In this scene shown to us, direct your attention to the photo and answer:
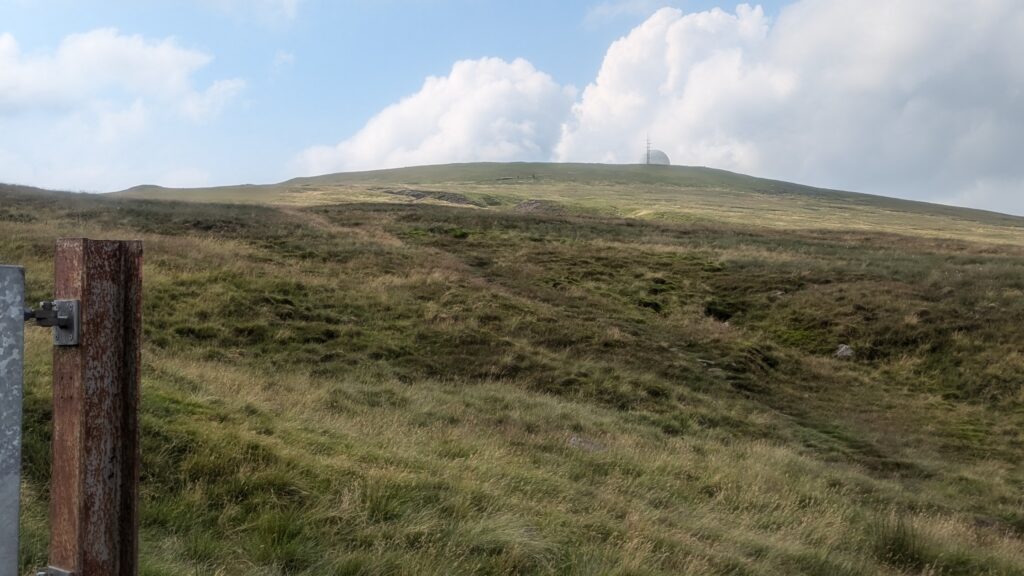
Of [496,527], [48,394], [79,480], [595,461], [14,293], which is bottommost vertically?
[595,461]

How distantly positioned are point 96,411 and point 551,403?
1239cm

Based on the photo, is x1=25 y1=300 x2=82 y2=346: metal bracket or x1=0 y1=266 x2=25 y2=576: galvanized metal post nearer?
x1=0 y1=266 x2=25 y2=576: galvanized metal post

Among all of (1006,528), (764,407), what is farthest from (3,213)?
(1006,528)

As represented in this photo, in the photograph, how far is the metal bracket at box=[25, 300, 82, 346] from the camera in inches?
116

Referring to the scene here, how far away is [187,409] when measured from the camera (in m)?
8.41

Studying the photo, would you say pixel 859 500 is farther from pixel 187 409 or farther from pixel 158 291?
pixel 158 291

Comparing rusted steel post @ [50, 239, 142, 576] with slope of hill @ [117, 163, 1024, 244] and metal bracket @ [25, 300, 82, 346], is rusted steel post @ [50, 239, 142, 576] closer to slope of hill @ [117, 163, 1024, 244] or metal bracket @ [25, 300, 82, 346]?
metal bracket @ [25, 300, 82, 346]

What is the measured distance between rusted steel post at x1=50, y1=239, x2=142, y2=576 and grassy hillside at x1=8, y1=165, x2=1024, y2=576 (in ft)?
5.18

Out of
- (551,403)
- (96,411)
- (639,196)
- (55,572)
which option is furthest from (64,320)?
(639,196)

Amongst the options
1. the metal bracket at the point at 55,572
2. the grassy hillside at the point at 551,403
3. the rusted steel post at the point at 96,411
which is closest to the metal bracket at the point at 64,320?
the rusted steel post at the point at 96,411

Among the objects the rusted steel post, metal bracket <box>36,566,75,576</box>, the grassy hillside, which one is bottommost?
the grassy hillside

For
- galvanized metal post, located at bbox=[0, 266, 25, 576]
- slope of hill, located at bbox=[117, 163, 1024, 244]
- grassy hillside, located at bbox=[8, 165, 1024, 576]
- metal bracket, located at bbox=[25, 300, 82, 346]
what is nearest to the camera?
galvanized metal post, located at bbox=[0, 266, 25, 576]

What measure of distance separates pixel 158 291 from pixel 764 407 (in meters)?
16.4

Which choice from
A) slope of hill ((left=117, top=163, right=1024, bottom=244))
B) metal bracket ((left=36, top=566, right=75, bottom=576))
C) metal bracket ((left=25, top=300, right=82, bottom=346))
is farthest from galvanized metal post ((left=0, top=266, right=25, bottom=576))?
slope of hill ((left=117, top=163, right=1024, bottom=244))
